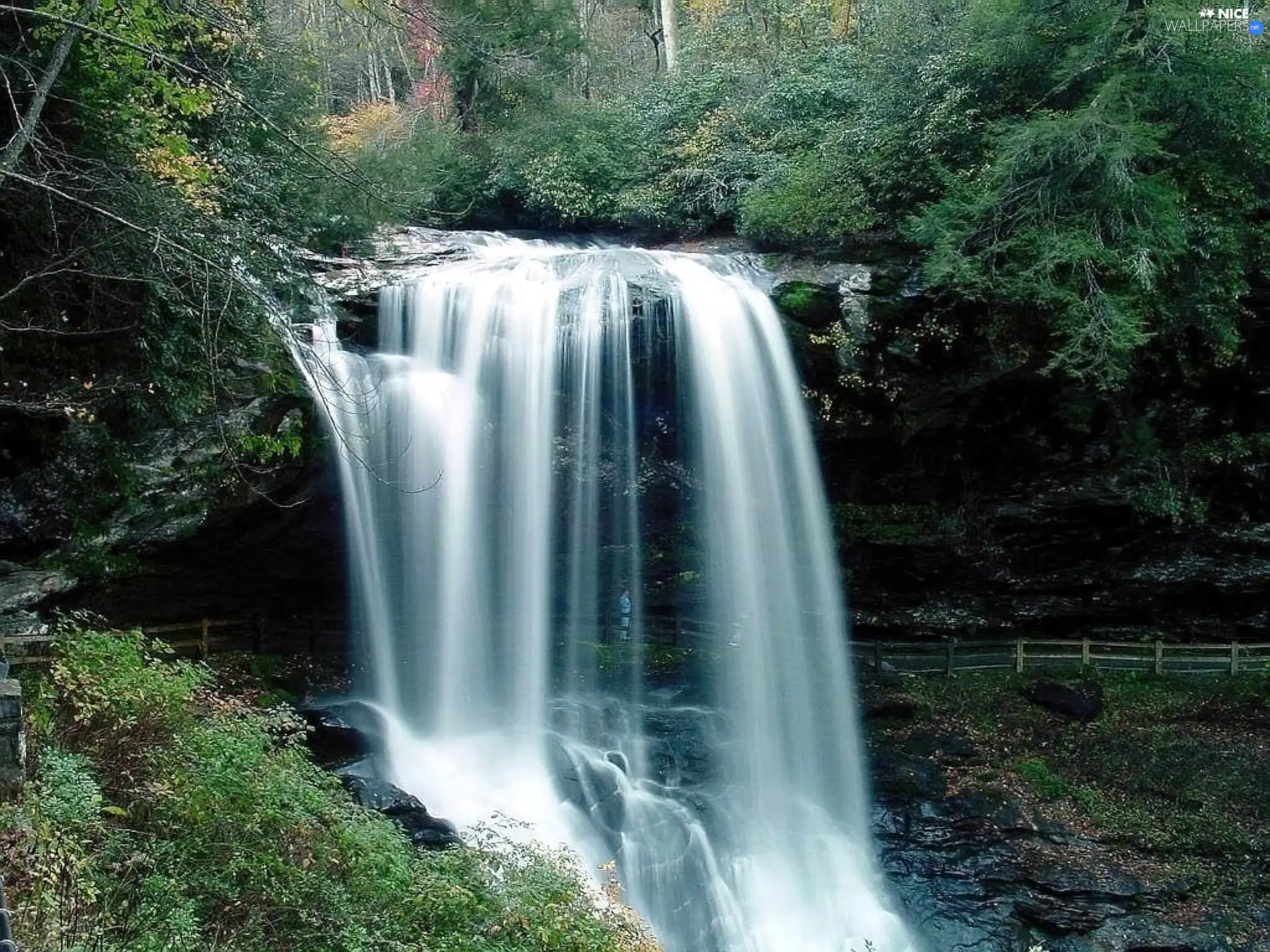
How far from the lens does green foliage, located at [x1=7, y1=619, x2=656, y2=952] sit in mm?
4250

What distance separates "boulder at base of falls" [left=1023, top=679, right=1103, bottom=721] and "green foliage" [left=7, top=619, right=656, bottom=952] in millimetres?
8426

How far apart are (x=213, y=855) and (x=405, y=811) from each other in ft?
11.6

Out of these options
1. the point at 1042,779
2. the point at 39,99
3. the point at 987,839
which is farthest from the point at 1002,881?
the point at 39,99

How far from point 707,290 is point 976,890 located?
7.52m

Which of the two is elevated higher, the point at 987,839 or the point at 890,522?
the point at 890,522

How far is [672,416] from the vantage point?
11594 mm

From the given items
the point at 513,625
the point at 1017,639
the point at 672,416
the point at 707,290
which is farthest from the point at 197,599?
the point at 1017,639

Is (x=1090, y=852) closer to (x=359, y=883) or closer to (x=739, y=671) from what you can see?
(x=739, y=671)

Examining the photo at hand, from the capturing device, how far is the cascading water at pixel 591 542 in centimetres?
1021

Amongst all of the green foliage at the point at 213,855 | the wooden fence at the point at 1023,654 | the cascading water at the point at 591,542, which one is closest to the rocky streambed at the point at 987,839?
the cascading water at the point at 591,542

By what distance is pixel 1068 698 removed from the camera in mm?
12680

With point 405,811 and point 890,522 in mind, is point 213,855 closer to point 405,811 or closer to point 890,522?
point 405,811

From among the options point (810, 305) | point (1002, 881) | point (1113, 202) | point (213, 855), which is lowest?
point (1002, 881)

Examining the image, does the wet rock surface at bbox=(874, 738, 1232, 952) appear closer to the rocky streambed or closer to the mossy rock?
the rocky streambed
